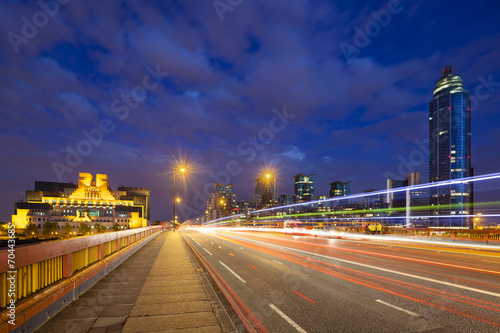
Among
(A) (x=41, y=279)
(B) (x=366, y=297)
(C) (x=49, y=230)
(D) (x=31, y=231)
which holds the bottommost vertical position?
(D) (x=31, y=231)

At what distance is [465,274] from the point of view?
37.5 feet

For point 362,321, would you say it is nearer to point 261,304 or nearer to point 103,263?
point 261,304

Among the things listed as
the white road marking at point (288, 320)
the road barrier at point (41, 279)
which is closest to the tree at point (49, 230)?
the road barrier at point (41, 279)

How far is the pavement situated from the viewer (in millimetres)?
5680

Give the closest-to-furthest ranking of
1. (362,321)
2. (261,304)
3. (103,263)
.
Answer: (362,321) < (261,304) < (103,263)

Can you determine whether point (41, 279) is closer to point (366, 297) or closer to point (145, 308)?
point (145, 308)

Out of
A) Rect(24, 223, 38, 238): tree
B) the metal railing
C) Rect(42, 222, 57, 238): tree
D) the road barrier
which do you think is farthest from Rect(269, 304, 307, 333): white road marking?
Rect(24, 223, 38, 238): tree

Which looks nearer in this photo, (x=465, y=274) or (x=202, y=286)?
(x=202, y=286)

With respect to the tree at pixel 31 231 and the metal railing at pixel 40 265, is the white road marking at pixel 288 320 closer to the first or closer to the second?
the metal railing at pixel 40 265

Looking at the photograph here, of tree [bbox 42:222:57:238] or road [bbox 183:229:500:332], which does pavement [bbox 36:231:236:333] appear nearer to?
road [bbox 183:229:500:332]

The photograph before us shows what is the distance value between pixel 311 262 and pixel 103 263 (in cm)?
953

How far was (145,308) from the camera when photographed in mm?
6844

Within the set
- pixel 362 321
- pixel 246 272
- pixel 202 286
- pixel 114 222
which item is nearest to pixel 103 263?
pixel 202 286

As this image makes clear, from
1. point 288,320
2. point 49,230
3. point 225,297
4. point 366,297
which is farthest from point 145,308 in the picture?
point 49,230
